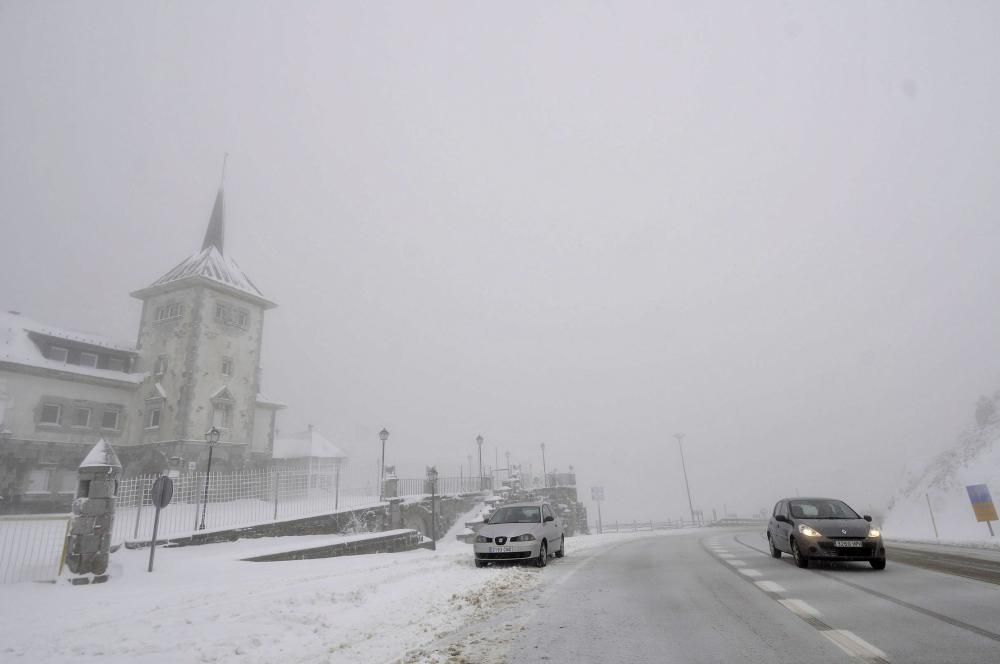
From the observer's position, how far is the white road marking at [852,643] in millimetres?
4910

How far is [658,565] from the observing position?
13.4 metres

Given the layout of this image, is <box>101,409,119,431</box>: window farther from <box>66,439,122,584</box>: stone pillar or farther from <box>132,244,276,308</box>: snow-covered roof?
<box>66,439,122,584</box>: stone pillar

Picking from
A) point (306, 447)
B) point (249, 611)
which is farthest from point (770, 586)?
point (306, 447)

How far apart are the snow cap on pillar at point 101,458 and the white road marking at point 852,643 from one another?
1259cm

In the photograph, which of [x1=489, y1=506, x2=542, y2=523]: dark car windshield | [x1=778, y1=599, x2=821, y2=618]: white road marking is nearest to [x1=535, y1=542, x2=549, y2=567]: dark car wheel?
[x1=489, y1=506, x2=542, y2=523]: dark car windshield

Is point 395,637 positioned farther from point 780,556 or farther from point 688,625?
point 780,556

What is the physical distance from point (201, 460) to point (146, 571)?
901 inches

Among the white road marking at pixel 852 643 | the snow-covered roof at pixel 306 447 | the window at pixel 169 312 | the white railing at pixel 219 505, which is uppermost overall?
the window at pixel 169 312

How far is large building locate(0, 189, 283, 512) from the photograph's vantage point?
96.0 ft

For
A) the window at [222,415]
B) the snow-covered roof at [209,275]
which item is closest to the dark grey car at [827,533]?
the window at [222,415]

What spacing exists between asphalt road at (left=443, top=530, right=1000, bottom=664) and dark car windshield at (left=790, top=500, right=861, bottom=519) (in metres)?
1.47

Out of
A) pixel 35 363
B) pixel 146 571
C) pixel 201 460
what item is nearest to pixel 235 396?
pixel 201 460

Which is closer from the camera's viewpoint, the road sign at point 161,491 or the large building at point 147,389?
the road sign at point 161,491

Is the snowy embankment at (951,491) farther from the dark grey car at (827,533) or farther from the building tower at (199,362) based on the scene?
the building tower at (199,362)
